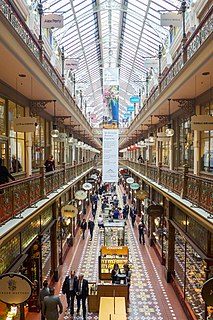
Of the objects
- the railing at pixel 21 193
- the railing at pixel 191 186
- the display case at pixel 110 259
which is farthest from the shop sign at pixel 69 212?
the railing at pixel 191 186

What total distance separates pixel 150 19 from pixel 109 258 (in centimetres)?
1367

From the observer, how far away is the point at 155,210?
1502 centimetres

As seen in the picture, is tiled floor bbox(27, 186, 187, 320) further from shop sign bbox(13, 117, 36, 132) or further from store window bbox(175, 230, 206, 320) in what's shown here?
shop sign bbox(13, 117, 36, 132)

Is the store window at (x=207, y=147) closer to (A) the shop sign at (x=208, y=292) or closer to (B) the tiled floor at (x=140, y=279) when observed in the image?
(B) the tiled floor at (x=140, y=279)

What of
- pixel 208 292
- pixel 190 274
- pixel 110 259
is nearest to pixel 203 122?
pixel 208 292

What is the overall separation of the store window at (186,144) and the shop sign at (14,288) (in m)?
8.26

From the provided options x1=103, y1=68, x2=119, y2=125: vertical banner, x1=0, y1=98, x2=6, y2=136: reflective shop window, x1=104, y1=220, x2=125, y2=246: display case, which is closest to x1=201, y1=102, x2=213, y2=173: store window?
x1=0, y1=98, x2=6, y2=136: reflective shop window

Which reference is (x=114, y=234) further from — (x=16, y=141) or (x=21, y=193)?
(x=21, y=193)

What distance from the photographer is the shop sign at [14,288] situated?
5.89 metres

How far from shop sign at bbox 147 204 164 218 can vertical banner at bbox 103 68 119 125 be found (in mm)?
7466

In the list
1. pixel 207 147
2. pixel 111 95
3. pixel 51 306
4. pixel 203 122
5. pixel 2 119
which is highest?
pixel 111 95

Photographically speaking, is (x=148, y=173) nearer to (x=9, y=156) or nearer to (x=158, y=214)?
(x=158, y=214)

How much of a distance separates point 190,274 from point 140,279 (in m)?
3.42

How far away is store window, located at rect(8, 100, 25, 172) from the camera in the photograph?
1021 cm
